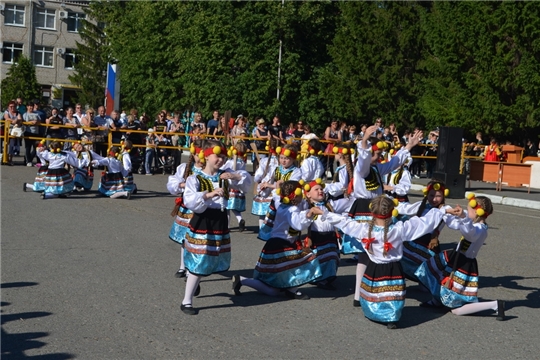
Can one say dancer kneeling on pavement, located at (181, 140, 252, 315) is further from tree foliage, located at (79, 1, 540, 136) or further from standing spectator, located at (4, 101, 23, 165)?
tree foliage, located at (79, 1, 540, 136)

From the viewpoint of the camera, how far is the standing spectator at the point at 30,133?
22.0 m

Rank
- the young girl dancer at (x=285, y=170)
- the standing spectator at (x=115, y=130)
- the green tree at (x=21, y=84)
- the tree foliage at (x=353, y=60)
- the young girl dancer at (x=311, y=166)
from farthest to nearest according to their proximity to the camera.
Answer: the green tree at (x=21, y=84) → the tree foliage at (x=353, y=60) → the standing spectator at (x=115, y=130) → the young girl dancer at (x=311, y=166) → the young girl dancer at (x=285, y=170)

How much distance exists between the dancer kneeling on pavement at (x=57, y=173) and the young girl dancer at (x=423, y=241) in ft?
30.5

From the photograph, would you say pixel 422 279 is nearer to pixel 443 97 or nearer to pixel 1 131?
pixel 1 131

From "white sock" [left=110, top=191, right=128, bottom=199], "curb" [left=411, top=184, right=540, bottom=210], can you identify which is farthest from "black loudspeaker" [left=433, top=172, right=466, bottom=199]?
"white sock" [left=110, top=191, right=128, bottom=199]

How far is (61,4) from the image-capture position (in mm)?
63938

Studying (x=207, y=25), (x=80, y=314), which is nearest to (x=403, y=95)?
(x=207, y=25)

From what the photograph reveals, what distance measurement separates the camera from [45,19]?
64375 mm

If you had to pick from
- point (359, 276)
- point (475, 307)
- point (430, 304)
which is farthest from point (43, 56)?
point (475, 307)

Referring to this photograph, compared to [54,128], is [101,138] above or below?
below

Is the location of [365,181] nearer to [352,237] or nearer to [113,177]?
[352,237]

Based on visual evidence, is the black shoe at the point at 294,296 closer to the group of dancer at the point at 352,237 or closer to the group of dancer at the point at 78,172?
the group of dancer at the point at 352,237

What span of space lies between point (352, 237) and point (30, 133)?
15.7 metres

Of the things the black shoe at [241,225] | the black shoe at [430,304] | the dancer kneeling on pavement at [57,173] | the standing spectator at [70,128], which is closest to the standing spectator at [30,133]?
the standing spectator at [70,128]
